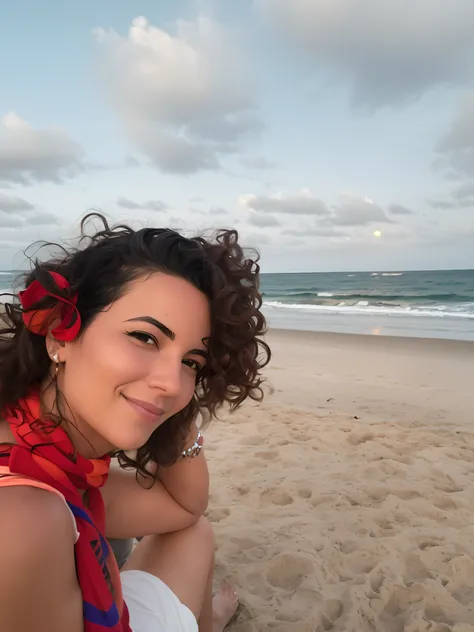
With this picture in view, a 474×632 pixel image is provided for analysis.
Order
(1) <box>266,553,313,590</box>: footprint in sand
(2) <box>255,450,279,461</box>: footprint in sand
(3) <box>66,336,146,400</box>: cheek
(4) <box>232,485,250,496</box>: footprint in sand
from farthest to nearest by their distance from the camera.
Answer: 1. (2) <box>255,450,279,461</box>: footprint in sand
2. (4) <box>232,485,250,496</box>: footprint in sand
3. (1) <box>266,553,313,590</box>: footprint in sand
4. (3) <box>66,336,146,400</box>: cheek

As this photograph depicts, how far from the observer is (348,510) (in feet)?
11.0

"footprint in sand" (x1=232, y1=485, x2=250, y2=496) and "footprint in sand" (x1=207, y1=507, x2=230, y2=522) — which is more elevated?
"footprint in sand" (x1=232, y1=485, x2=250, y2=496)

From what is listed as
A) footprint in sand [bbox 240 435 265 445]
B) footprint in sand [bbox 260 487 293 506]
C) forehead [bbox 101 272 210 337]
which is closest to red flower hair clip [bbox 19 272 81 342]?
forehead [bbox 101 272 210 337]

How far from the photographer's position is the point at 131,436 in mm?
1443

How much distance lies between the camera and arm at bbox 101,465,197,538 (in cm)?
199

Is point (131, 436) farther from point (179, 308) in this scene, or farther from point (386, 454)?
point (386, 454)

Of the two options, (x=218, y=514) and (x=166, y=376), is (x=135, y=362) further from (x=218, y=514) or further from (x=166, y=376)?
(x=218, y=514)

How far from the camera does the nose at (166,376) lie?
57.6 inches

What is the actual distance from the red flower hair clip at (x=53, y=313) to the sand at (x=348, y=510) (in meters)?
1.76

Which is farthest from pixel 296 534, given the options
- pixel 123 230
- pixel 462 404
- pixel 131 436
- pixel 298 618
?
pixel 462 404

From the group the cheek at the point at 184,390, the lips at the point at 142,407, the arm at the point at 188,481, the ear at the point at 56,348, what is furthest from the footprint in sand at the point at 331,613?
the ear at the point at 56,348

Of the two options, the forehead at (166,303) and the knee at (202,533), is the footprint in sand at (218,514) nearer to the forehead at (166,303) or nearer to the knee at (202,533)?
the knee at (202,533)

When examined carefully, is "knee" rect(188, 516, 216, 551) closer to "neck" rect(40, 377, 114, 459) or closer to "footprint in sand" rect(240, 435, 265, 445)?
"neck" rect(40, 377, 114, 459)

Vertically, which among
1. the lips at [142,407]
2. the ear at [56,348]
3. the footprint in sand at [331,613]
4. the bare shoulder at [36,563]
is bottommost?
the footprint in sand at [331,613]
